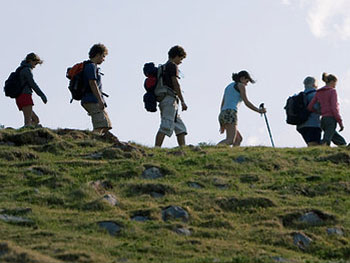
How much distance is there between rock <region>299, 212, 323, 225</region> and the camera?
16.5 meters

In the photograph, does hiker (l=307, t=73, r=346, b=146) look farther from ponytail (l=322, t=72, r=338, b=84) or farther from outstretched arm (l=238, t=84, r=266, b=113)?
outstretched arm (l=238, t=84, r=266, b=113)

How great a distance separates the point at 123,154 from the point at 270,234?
225 inches

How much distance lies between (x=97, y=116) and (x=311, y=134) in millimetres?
5369

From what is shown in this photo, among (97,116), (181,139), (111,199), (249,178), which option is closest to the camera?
(111,199)

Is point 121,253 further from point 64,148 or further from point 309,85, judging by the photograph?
point 309,85

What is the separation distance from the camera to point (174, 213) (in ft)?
53.5

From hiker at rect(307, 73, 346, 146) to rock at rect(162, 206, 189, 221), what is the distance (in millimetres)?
7679

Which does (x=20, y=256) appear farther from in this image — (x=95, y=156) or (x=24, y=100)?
(x=24, y=100)

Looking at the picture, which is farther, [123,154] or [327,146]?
[327,146]

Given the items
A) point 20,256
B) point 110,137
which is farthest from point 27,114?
point 20,256

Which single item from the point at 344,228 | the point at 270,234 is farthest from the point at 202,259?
the point at 344,228

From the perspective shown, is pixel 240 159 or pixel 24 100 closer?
pixel 240 159

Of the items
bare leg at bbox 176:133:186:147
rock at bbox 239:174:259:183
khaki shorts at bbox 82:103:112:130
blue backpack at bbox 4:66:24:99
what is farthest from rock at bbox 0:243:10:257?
blue backpack at bbox 4:66:24:99

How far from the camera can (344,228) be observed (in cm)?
1623
